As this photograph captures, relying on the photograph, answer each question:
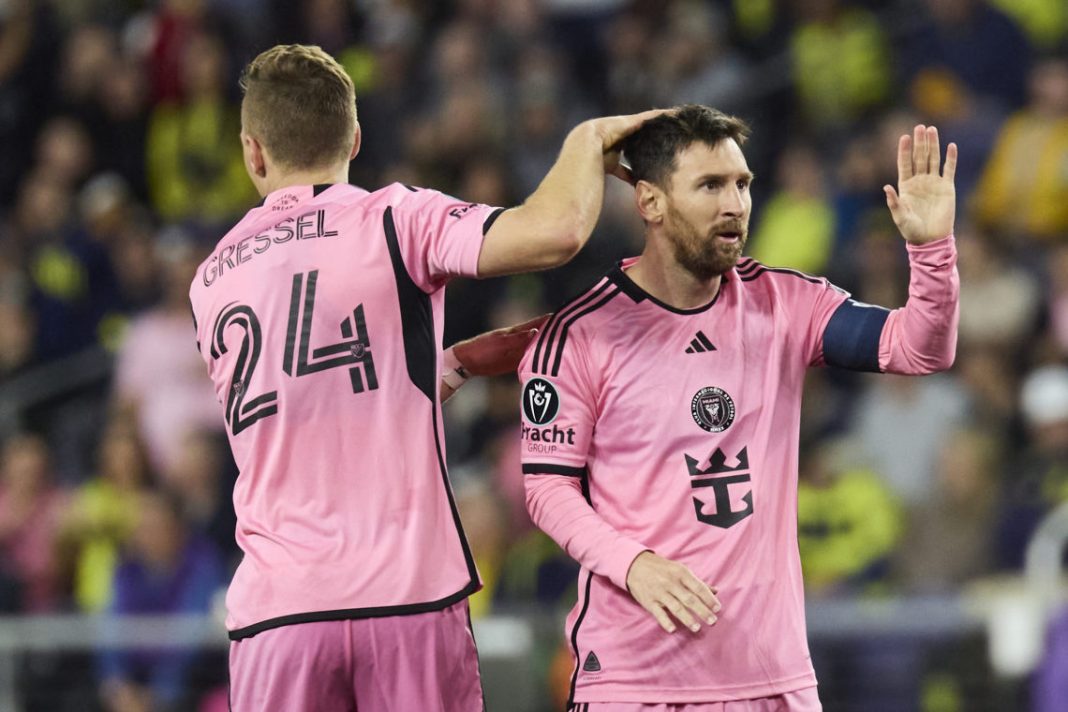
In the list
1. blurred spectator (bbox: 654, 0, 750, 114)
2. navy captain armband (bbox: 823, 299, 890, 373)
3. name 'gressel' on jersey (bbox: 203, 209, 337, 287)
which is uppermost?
blurred spectator (bbox: 654, 0, 750, 114)

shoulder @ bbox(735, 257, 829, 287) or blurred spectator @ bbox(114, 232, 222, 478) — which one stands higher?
blurred spectator @ bbox(114, 232, 222, 478)

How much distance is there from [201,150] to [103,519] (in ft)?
11.7

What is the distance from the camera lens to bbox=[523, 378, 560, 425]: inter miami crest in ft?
15.9

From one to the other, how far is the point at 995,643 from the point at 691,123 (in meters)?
4.22

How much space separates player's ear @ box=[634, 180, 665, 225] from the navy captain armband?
0.57 m

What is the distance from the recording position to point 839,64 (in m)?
12.0

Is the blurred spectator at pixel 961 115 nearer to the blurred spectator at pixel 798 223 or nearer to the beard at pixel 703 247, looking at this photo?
the blurred spectator at pixel 798 223

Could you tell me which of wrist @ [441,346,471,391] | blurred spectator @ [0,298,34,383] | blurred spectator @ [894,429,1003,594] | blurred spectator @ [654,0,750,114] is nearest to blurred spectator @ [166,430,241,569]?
blurred spectator @ [0,298,34,383]

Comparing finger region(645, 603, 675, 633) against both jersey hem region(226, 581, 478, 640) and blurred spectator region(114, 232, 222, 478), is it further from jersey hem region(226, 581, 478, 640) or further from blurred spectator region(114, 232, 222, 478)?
blurred spectator region(114, 232, 222, 478)

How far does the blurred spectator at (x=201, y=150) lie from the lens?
13.0 m

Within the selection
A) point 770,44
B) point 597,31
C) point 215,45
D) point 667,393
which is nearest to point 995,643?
point 667,393

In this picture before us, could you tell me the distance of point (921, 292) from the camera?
4586 millimetres

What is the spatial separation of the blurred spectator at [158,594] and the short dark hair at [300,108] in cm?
529

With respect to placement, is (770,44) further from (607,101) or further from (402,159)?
(402,159)
